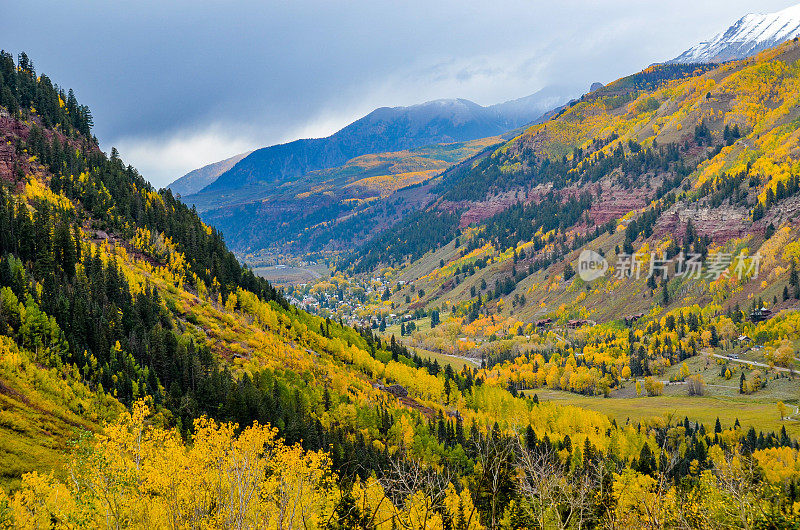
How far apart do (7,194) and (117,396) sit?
78739mm

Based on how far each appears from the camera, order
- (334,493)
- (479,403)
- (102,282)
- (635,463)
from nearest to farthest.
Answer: (334,493) < (102,282) < (635,463) < (479,403)

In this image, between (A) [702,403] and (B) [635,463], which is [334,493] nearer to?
(B) [635,463]

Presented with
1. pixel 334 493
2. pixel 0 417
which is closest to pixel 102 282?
pixel 0 417

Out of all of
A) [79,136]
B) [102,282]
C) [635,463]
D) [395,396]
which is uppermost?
[79,136]

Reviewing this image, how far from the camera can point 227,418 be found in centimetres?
9400

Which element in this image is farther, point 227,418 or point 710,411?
point 710,411

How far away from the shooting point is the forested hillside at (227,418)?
142 feet

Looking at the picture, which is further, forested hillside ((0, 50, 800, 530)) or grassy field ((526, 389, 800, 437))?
grassy field ((526, 389, 800, 437))

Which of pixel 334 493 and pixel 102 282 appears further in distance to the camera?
pixel 102 282

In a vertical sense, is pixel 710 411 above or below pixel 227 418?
below

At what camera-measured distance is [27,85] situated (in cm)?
18688

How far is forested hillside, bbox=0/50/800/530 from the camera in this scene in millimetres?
43312

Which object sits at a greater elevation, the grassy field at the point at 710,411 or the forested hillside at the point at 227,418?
the forested hillside at the point at 227,418

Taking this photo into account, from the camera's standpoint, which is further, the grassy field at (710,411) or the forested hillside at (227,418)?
the grassy field at (710,411)
